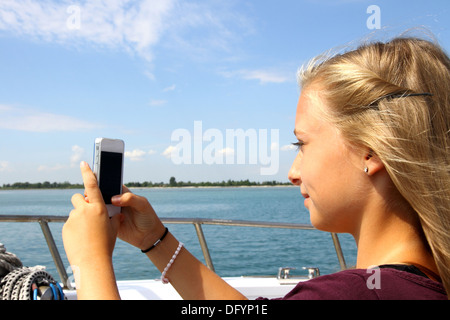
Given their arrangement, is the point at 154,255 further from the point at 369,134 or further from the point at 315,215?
the point at 369,134

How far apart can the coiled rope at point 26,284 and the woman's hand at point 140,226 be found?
0.24 m

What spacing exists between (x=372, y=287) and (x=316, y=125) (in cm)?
39

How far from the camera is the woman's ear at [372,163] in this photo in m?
0.89

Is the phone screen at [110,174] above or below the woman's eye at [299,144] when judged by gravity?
below

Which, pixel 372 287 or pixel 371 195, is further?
pixel 371 195

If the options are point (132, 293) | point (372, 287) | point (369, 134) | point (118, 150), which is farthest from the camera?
point (132, 293)

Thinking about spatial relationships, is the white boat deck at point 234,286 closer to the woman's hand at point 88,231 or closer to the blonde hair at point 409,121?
the woman's hand at point 88,231

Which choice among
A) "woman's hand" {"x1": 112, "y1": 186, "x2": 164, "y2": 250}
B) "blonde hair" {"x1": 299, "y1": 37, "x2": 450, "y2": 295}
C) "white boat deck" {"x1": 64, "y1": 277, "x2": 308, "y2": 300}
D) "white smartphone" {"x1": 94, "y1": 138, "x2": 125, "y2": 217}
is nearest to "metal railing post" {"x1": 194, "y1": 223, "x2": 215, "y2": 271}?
"white boat deck" {"x1": 64, "y1": 277, "x2": 308, "y2": 300}

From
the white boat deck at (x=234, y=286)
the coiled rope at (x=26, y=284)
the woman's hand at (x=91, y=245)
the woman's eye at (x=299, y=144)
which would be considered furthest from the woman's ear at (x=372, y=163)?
the white boat deck at (x=234, y=286)

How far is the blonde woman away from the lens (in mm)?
815

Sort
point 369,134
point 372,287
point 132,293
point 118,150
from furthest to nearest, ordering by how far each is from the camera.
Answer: point 132,293, point 118,150, point 369,134, point 372,287

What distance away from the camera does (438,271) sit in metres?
0.86
